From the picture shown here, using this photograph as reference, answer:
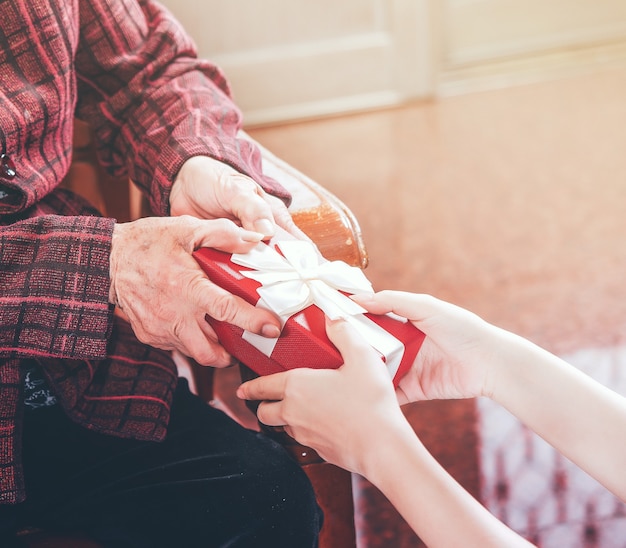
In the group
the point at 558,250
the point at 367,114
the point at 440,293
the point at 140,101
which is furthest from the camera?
the point at 367,114

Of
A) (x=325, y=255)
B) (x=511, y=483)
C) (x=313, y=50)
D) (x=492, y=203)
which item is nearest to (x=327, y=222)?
(x=325, y=255)

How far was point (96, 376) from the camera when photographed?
2.79 ft

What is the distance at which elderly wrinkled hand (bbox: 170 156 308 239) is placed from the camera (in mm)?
845

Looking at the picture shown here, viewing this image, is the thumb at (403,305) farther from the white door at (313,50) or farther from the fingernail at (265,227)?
the white door at (313,50)

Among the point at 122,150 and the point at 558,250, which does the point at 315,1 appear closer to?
the point at 558,250

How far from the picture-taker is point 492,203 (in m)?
2.29

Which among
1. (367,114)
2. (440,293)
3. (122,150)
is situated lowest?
(440,293)

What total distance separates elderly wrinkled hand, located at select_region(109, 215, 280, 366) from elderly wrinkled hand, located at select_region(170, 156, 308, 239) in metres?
0.05

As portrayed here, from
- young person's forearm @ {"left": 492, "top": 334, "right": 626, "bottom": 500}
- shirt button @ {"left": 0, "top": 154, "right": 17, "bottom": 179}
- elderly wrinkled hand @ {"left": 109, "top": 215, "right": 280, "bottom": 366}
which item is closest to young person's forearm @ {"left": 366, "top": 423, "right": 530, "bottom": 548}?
young person's forearm @ {"left": 492, "top": 334, "right": 626, "bottom": 500}

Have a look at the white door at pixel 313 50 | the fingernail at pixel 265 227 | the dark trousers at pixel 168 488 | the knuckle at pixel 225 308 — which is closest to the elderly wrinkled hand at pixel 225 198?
the fingernail at pixel 265 227

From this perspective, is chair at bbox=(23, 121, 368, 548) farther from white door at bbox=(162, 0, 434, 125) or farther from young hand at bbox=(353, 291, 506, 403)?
white door at bbox=(162, 0, 434, 125)

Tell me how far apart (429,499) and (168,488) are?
31 cm

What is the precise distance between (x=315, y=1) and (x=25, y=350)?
7.67 ft

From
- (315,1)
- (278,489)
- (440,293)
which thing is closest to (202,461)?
(278,489)
